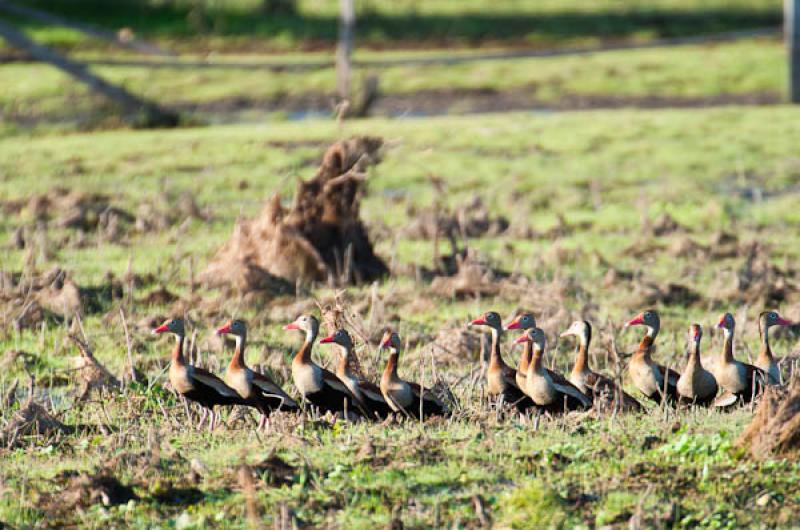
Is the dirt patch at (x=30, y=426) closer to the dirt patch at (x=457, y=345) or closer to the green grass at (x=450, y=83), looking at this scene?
the dirt patch at (x=457, y=345)

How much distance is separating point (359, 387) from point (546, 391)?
1069 mm

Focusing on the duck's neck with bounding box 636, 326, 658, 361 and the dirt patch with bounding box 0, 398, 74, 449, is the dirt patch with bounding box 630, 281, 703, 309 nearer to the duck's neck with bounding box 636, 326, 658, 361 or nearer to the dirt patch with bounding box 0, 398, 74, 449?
the duck's neck with bounding box 636, 326, 658, 361

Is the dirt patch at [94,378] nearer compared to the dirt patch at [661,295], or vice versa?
the dirt patch at [94,378]

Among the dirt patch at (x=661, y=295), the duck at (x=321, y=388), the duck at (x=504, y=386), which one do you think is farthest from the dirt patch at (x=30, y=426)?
the dirt patch at (x=661, y=295)

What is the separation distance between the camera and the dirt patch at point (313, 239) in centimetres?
1283

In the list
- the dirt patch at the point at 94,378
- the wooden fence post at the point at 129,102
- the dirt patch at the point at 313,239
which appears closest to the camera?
the dirt patch at the point at 94,378

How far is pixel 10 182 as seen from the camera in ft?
61.1

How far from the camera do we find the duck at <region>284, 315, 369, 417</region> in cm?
802

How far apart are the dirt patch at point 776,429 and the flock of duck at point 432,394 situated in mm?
994

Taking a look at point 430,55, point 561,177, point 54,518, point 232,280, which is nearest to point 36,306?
point 232,280

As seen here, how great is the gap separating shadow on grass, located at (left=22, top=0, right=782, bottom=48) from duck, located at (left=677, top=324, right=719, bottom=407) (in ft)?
95.7

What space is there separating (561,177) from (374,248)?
5500 millimetres

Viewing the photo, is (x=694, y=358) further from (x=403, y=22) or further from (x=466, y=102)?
(x=403, y=22)

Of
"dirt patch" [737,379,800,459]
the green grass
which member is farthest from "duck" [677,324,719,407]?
the green grass
